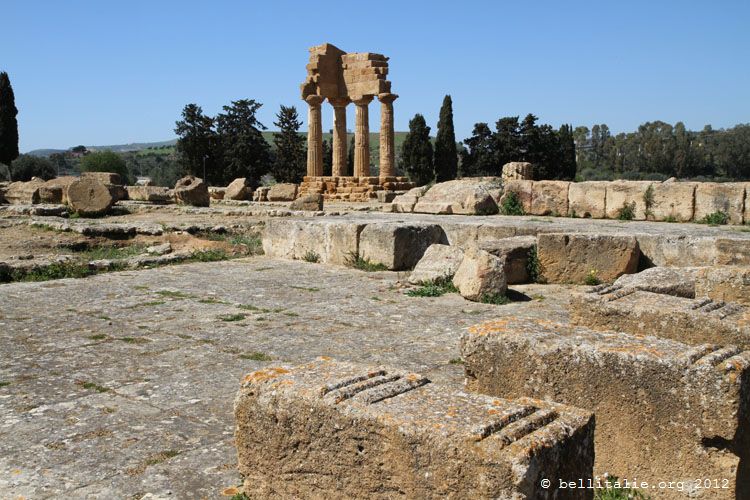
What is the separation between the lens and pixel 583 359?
3.37 metres

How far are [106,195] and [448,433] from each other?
21219 mm

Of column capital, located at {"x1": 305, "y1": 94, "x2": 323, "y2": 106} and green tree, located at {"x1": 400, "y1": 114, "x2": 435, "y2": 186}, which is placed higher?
column capital, located at {"x1": 305, "y1": 94, "x2": 323, "y2": 106}

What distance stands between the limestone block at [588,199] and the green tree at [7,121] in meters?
43.8

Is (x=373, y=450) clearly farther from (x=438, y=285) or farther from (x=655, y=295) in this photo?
(x=438, y=285)

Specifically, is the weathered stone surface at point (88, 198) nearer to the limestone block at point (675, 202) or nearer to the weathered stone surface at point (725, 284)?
the limestone block at point (675, 202)

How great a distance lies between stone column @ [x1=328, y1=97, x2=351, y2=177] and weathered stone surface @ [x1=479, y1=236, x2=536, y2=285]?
2240cm

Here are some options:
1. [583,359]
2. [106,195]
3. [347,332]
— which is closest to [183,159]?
[106,195]

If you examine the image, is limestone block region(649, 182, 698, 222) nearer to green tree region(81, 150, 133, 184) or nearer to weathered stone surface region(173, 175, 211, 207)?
weathered stone surface region(173, 175, 211, 207)

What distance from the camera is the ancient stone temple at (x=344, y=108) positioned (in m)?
29.3

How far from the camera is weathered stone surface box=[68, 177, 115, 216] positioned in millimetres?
21516

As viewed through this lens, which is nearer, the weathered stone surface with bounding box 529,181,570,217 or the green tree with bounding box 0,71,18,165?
the weathered stone surface with bounding box 529,181,570,217

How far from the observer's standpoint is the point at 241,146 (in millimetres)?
51156

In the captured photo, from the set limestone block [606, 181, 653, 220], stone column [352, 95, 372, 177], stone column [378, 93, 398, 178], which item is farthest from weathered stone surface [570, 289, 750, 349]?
stone column [378, 93, 398, 178]

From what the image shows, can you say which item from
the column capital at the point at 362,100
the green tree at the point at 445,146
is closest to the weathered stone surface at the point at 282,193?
the column capital at the point at 362,100
